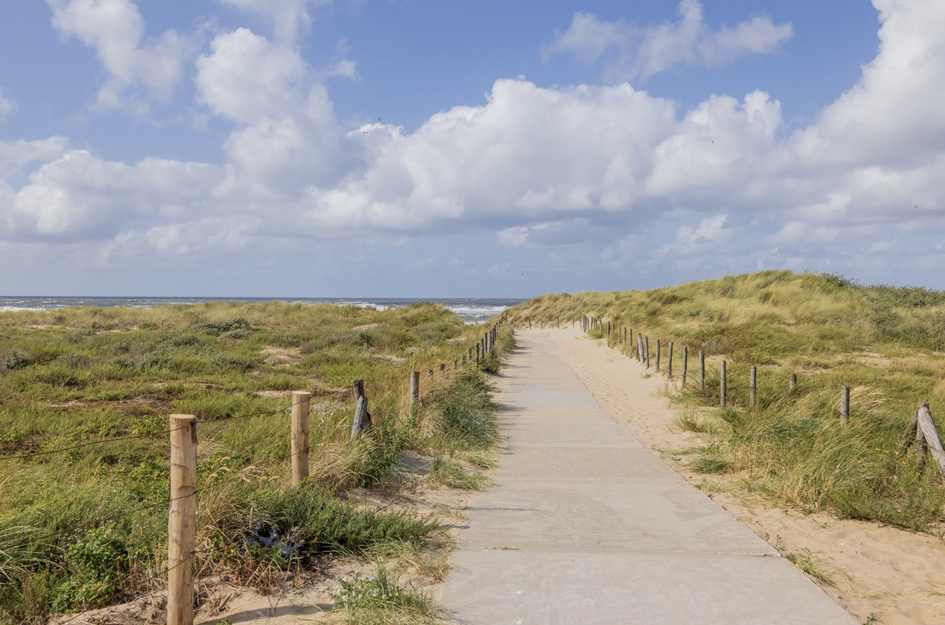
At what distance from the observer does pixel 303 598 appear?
413 centimetres

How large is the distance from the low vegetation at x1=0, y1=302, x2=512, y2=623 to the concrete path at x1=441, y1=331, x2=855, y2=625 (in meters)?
0.59

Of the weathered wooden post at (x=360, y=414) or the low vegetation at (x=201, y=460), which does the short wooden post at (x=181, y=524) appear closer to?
the low vegetation at (x=201, y=460)

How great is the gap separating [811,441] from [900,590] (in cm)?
356

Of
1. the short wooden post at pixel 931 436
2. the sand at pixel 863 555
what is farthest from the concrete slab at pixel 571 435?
the short wooden post at pixel 931 436

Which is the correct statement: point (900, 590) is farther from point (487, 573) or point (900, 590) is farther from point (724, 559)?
point (487, 573)

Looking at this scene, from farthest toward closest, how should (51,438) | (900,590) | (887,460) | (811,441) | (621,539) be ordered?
1. (51,438)
2. (811,441)
3. (887,460)
4. (621,539)
5. (900,590)

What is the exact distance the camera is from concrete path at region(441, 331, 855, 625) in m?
3.98

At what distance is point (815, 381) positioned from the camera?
41.4ft

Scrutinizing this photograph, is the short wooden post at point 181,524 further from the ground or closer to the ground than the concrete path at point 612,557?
further from the ground

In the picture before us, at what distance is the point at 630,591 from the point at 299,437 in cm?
321

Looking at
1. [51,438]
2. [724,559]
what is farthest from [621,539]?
[51,438]

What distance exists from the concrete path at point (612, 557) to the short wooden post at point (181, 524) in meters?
1.66

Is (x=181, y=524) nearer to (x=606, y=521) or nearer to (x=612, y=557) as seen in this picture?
(x=612, y=557)

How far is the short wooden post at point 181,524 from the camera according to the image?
3.59 m
